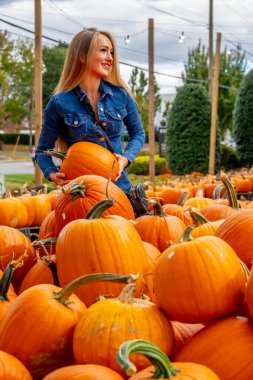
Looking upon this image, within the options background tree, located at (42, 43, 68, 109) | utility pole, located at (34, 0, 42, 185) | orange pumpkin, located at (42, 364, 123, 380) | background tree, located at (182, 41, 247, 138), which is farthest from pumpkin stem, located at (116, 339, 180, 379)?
background tree, located at (42, 43, 68, 109)

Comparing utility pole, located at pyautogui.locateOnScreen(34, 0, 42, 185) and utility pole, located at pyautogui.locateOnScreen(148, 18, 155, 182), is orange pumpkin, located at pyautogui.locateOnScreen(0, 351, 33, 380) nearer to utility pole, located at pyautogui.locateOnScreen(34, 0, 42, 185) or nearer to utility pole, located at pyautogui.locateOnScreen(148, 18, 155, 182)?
utility pole, located at pyautogui.locateOnScreen(34, 0, 42, 185)

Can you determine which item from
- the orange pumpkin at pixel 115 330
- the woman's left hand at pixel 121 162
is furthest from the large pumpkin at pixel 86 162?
the orange pumpkin at pixel 115 330

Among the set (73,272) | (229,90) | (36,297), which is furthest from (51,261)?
(229,90)

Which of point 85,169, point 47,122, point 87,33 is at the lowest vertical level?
point 85,169

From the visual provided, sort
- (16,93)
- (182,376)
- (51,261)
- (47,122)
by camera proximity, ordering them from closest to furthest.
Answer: (182,376)
(51,261)
(47,122)
(16,93)

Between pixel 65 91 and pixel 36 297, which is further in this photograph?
pixel 65 91

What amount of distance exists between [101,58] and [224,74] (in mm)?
30646

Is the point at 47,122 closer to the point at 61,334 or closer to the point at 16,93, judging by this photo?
the point at 61,334

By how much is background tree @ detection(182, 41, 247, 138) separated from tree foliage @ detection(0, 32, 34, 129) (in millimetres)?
9794

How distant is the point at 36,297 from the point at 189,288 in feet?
1.36

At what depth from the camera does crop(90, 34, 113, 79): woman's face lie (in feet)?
11.3

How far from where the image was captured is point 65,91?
138 inches

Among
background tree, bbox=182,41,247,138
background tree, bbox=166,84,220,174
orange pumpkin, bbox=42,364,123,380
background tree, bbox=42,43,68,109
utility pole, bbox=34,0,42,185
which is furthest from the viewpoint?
background tree, bbox=42,43,68,109

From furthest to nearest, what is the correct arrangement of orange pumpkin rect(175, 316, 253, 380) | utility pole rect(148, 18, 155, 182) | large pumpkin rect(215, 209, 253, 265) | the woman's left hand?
utility pole rect(148, 18, 155, 182) → the woman's left hand → large pumpkin rect(215, 209, 253, 265) → orange pumpkin rect(175, 316, 253, 380)
